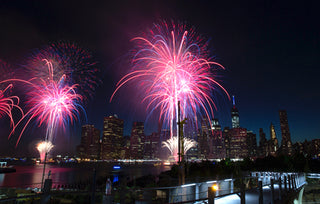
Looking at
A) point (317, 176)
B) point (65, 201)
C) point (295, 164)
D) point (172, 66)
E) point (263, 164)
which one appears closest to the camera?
point (317, 176)

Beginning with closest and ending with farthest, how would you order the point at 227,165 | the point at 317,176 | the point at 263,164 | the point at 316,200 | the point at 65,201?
the point at 316,200 → the point at 317,176 → the point at 65,201 → the point at 227,165 → the point at 263,164

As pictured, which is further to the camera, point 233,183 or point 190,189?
point 233,183

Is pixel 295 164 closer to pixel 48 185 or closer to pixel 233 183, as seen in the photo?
pixel 233 183

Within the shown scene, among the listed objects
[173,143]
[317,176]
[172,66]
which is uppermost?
[172,66]

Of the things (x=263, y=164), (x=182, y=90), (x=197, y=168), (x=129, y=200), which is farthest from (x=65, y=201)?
(x=263, y=164)

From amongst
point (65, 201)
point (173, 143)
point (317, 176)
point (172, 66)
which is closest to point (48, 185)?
point (65, 201)

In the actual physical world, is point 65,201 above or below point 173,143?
below

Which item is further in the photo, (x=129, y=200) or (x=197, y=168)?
(x=197, y=168)

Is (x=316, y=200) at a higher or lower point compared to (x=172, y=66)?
lower

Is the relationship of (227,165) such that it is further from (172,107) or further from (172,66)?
(172,66)
